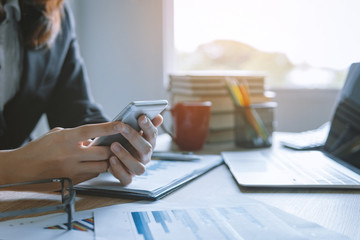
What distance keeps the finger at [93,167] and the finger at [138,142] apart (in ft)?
0.19

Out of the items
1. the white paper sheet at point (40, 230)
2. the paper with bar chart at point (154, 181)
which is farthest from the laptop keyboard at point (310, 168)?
the white paper sheet at point (40, 230)

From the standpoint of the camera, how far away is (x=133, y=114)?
1.88ft

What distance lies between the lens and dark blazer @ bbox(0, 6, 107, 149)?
109 cm

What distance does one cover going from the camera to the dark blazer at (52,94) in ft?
3.57

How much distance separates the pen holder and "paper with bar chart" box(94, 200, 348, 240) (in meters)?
0.52

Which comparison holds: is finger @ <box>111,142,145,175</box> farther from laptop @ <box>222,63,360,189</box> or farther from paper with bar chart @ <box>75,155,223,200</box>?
laptop @ <box>222,63,360,189</box>

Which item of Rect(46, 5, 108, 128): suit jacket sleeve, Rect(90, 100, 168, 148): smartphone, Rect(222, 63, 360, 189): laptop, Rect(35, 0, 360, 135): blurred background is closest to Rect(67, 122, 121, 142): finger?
Rect(90, 100, 168, 148): smartphone

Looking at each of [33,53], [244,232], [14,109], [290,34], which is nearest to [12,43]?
[33,53]

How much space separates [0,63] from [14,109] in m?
0.17

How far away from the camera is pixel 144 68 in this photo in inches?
66.2

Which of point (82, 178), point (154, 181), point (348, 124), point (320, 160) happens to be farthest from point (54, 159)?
point (348, 124)

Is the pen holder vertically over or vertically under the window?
under

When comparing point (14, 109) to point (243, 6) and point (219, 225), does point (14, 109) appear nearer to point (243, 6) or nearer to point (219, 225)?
point (219, 225)

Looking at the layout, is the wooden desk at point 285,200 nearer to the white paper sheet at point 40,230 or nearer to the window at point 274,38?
the white paper sheet at point 40,230
